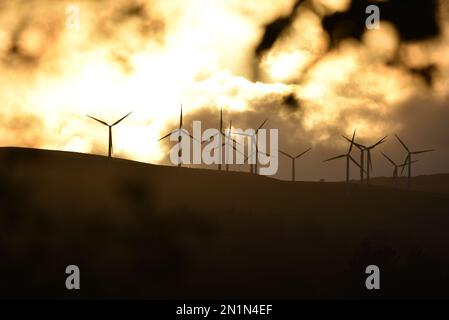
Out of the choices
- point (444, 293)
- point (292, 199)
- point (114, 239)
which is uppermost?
point (292, 199)

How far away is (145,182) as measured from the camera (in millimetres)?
96438

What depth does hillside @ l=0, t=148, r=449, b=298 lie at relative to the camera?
135ft

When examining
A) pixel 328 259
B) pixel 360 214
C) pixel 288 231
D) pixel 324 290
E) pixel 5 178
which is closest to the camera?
pixel 324 290

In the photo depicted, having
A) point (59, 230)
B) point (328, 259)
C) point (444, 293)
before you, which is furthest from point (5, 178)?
point (444, 293)

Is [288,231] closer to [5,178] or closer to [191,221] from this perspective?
[191,221]

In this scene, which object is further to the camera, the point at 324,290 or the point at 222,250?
the point at 222,250

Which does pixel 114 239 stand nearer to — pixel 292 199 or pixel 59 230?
pixel 59 230

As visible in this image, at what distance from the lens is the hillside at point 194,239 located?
4116 cm

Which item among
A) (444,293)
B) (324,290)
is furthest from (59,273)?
(444,293)

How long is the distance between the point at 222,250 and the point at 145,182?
156 ft

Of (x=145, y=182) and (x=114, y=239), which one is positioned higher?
(x=145, y=182)

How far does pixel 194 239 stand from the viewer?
53.7 m
